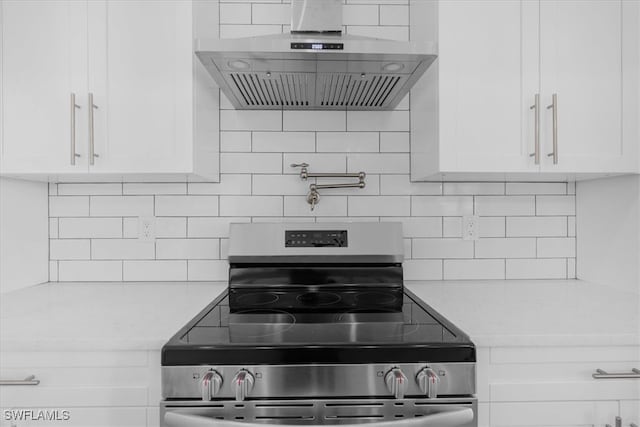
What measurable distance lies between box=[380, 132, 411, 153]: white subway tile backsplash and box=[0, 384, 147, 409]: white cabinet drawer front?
129cm

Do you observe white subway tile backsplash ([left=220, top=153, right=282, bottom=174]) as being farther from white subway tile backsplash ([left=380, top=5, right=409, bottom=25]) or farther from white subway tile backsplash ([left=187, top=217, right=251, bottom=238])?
white subway tile backsplash ([left=380, top=5, right=409, bottom=25])

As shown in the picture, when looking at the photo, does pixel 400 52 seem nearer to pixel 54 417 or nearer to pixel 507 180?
pixel 507 180

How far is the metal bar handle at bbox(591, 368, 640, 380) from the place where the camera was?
116 cm

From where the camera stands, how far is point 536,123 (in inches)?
60.3

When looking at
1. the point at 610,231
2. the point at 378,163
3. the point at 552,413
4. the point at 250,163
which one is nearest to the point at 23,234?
the point at 250,163

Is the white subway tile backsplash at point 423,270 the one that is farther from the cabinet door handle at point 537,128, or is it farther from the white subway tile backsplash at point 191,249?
the white subway tile backsplash at point 191,249

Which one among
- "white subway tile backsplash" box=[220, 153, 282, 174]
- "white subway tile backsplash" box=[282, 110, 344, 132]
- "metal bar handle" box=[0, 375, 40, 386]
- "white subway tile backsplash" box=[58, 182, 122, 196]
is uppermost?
"white subway tile backsplash" box=[282, 110, 344, 132]

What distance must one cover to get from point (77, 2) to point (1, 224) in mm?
839

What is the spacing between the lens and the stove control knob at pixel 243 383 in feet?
3.42

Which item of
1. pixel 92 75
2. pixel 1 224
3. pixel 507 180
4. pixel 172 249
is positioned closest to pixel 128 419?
pixel 172 249

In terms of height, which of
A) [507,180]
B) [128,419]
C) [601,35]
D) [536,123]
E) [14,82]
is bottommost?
[128,419]

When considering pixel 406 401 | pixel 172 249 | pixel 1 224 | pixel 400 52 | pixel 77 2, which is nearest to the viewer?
pixel 406 401

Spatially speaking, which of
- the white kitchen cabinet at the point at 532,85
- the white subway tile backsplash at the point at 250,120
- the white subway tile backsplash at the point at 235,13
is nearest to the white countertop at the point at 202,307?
the white kitchen cabinet at the point at 532,85

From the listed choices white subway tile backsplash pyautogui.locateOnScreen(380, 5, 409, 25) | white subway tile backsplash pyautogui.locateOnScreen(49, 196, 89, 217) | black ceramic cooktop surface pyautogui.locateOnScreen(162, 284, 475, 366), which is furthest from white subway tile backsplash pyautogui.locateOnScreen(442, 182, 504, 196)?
white subway tile backsplash pyautogui.locateOnScreen(49, 196, 89, 217)
